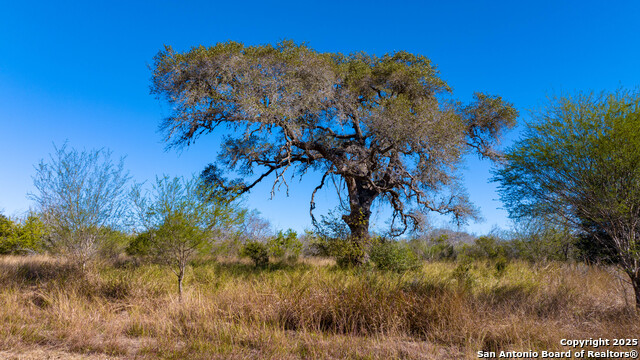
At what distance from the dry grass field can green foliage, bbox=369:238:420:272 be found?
4.32m

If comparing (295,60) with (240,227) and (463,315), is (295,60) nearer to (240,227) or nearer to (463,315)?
(240,227)

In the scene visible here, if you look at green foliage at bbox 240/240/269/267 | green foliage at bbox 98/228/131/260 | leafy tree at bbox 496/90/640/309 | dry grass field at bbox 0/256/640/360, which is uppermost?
leafy tree at bbox 496/90/640/309

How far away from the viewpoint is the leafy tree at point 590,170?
22.6ft

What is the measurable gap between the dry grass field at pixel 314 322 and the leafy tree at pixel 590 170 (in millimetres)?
1806

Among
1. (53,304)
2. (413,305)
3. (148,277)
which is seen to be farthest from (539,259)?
(53,304)

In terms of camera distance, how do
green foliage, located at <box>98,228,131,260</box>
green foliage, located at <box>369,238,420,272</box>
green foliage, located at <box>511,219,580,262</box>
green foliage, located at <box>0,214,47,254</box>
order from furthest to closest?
green foliage, located at <box>0,214,47,254</box>, green foliage, located at <box>511,219,580,262</box>, green foliage, located at <box>369,238,420,272</box>, green foliage, located at <box>98,228,131,260</box>

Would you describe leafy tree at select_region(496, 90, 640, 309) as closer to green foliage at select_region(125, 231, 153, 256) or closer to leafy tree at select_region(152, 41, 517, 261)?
leafy tree at select_region(152, 41, 517, 261)

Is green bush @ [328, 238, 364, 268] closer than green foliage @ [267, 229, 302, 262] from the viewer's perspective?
Yes

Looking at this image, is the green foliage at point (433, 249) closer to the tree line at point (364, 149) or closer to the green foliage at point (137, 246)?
the tree line at point (364, 149)

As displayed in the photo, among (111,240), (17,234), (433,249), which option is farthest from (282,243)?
(17,234)

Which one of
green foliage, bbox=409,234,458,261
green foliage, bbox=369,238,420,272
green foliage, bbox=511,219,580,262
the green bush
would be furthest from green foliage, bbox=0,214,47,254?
green foliage, bbox=511,219,580,262

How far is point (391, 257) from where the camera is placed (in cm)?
1306

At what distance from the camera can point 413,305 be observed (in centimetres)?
658

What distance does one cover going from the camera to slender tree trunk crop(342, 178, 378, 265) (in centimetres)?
1383
